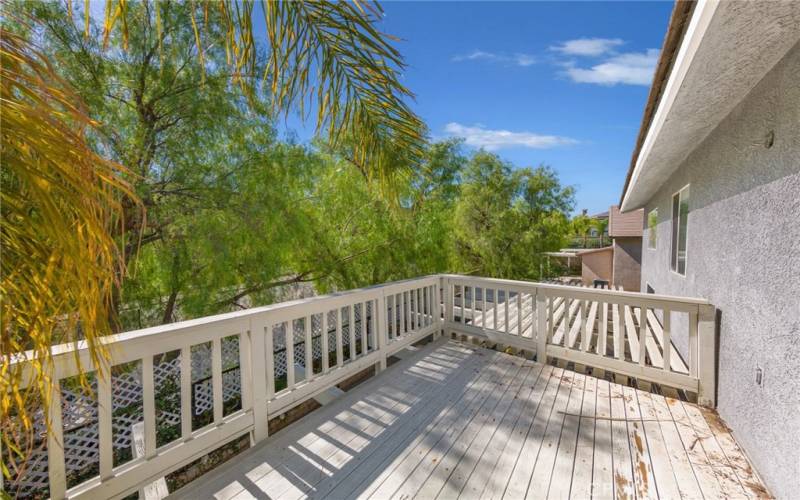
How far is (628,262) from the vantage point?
12.0 metres

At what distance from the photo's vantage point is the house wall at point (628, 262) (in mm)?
11828

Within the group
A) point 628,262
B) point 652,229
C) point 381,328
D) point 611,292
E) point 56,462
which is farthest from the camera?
point 628,262

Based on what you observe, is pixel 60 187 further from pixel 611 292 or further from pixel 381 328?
pixel 611 292

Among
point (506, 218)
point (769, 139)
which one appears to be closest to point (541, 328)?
point (769, 139)

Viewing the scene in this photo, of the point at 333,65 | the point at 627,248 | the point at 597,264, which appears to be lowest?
the point at 597,264

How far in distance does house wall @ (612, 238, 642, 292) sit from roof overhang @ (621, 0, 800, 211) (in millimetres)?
10162

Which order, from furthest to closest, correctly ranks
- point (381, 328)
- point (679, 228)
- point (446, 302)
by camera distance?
point (446, 302), point (679, 228), point (381, 328)

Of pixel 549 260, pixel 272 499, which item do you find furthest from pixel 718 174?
pixel 549 260

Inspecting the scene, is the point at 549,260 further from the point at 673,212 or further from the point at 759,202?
the point at 759,202

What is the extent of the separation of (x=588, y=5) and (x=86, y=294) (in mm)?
5867

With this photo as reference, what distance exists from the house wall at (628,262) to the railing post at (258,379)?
12629 millimetres

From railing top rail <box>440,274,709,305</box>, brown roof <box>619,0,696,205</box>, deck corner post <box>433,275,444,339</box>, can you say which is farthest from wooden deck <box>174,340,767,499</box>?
brown roof <box>619,0,696,205</box>

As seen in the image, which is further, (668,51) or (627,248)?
(627,248)

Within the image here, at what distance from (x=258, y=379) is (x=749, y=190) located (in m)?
3.55
